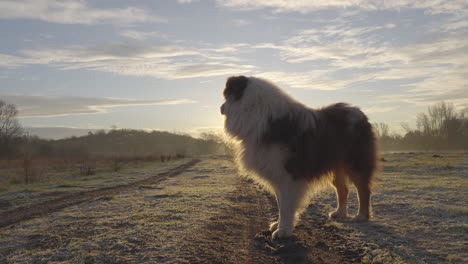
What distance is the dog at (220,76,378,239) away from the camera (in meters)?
4.62

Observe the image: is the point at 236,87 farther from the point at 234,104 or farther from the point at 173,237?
the point at 173,237

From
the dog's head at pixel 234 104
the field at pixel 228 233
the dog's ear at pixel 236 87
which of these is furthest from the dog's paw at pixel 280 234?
the dog's ear at pixel 236 87

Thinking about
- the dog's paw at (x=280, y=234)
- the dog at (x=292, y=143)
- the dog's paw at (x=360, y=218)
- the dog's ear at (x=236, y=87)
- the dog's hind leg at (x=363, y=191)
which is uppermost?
the dog's ear at (x=236, y=87)

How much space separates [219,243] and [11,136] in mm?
55579

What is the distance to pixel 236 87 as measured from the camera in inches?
200

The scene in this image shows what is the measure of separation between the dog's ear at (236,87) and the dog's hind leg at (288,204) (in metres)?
1.60

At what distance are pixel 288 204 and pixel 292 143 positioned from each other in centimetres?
91

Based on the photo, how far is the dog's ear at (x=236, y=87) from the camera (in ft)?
16.7

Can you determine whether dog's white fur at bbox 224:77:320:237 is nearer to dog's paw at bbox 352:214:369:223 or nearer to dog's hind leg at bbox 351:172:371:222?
dog's hind leg at bbox 351:172:371:222

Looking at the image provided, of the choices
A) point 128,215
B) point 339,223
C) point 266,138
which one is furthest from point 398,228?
point 128,215

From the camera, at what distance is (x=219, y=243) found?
4379 millimetres

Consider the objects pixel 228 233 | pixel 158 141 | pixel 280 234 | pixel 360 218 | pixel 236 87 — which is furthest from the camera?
pixel 158 141

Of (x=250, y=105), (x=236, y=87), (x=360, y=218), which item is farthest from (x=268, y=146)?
(x=360, y=218)

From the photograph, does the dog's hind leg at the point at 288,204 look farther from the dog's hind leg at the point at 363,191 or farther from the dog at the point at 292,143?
the dog's hind leg at the point at 363,191
